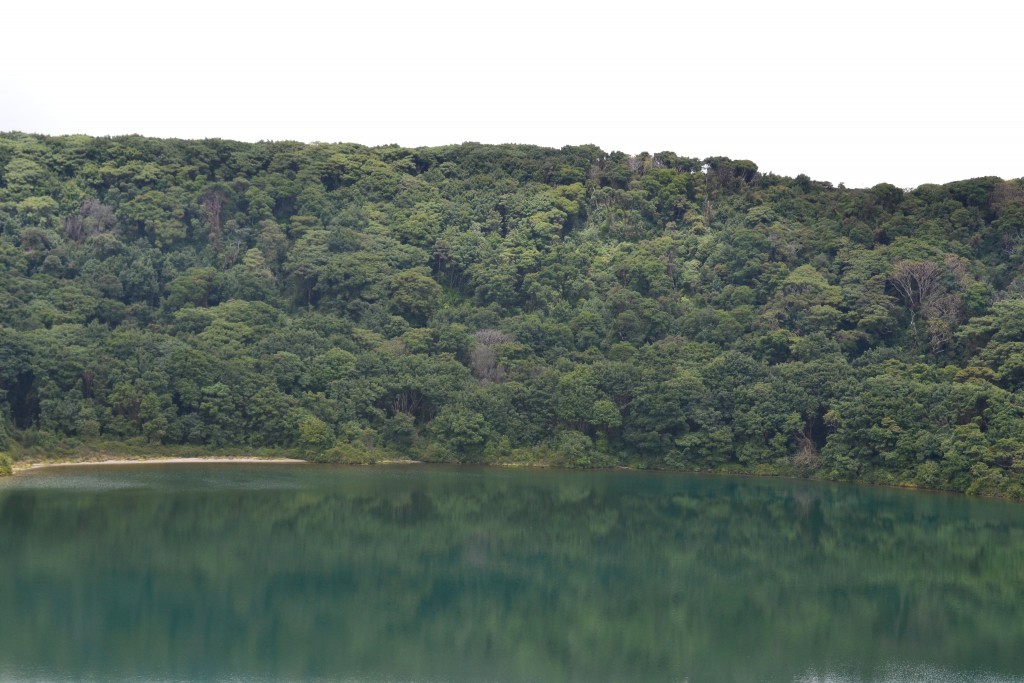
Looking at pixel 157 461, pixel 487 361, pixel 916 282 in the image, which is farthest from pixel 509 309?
pixel 157 461

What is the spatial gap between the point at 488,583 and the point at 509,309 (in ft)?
136

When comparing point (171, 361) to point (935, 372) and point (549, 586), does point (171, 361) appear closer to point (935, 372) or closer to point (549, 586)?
point (549, 586)

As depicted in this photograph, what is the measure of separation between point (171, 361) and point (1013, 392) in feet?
128

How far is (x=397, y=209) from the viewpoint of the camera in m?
78.0

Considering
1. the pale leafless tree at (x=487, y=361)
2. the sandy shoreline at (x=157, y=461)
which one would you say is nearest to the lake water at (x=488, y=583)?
the sandy shoreline at (x=157, y=461)

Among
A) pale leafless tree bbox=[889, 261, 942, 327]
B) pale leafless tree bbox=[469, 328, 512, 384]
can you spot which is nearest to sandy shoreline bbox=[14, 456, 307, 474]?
pale leafless tree bbox=[469, 328, 512, 384]

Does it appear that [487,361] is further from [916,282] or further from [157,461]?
[916,282]

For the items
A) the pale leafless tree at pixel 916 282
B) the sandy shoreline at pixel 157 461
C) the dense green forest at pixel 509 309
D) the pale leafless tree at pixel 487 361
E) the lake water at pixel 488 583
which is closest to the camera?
the lake water at pixel 488 583

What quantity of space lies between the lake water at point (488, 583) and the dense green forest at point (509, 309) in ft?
23.4

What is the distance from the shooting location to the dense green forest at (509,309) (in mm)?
54969

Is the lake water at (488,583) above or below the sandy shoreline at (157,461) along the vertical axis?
Result: above

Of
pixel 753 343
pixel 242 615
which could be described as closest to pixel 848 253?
pixel 753 343

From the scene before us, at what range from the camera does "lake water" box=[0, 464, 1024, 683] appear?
24.2 meters

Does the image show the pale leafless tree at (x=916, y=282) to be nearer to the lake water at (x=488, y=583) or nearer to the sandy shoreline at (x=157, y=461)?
the lake water at (x=488, y=583)
